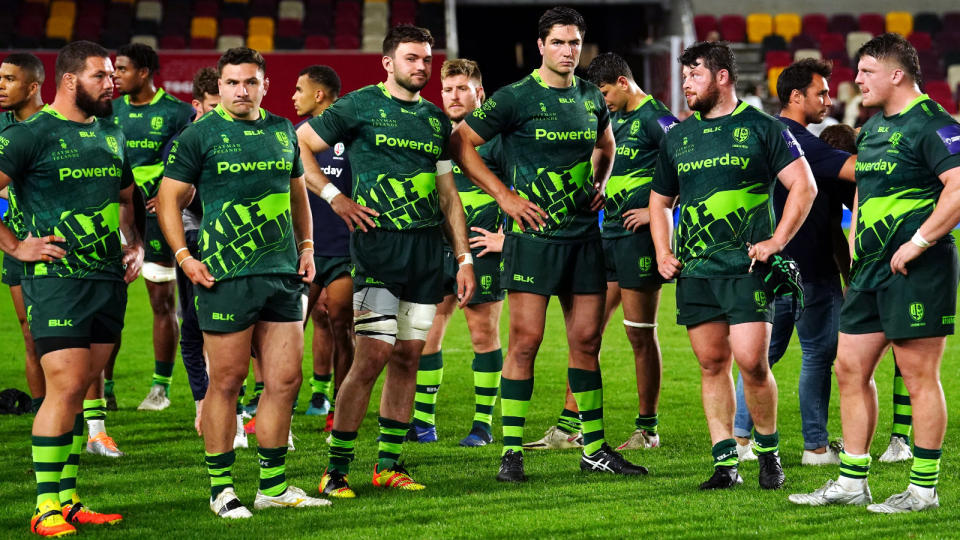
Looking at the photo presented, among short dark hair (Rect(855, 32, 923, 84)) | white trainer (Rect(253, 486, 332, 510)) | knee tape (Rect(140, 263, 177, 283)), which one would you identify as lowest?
white trainer (Rect(253, 486, 332, 510))

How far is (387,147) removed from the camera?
5844 mm

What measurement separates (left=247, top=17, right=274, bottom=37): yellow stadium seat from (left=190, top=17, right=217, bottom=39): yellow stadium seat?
0.71m

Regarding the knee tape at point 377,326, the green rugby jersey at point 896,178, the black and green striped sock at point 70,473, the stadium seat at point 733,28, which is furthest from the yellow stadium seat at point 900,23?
the black and green striped sock at point 70,473

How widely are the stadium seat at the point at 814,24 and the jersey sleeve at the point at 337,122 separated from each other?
22027 millimetres

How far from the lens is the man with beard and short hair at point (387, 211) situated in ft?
19.2

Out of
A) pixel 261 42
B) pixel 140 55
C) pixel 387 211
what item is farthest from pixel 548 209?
pixel 261 42

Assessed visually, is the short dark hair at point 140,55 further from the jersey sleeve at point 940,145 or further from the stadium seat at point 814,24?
the stadium seat at point 814,24

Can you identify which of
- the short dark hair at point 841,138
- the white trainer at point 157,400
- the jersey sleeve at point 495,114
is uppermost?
the jersey sleeve at point 495,114

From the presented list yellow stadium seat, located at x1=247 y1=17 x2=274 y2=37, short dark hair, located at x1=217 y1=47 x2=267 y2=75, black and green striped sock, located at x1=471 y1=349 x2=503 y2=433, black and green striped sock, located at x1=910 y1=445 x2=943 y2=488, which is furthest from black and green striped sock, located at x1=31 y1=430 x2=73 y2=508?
yellow stadium seat, located at x1=247 y1=17 x2=274 y2=37

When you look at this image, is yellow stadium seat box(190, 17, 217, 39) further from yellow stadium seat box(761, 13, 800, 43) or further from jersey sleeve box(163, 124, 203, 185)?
jersey sleeve box(163, 124, 203, 185)

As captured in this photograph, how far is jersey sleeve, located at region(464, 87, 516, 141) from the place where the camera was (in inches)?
244

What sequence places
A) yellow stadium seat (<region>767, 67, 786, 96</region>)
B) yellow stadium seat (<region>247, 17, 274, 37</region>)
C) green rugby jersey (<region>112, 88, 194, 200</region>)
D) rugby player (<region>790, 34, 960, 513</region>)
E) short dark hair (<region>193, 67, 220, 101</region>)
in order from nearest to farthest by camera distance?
rugby player (<region>790, 34, 960, 513</region>), short dark hair (<region>193, 67, 220, 101</region>), green rugby jersey (<region>112, 88, 194, 200</region>), yellow stadium seat (<region>767, 67, 786, 96</region>), yellow stadium seat (<region>247, 17, 274, 37</region>)

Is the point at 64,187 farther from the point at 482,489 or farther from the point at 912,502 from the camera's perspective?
the point at 912,502

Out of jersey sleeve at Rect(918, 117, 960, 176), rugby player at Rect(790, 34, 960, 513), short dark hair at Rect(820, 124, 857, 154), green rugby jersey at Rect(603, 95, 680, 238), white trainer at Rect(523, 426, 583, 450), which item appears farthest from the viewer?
white trainer at Rect(523, 426, 583, 450)
